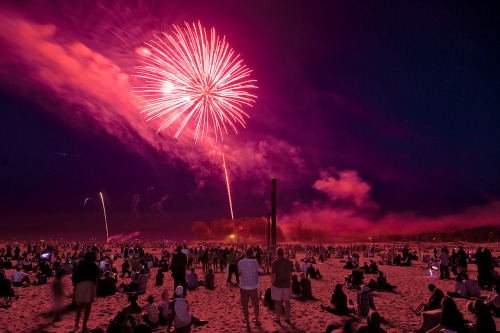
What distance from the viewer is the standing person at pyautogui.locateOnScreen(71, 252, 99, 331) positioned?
7793 millimetres

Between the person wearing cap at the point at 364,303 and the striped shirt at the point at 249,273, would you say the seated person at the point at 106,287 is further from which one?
the person wearing cap at the point at 364,303

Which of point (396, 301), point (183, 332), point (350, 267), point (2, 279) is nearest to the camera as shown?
point (183, 332)

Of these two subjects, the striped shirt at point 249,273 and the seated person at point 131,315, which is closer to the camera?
the seated person at point 131,315

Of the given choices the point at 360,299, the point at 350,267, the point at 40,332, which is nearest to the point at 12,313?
the point at 40,332

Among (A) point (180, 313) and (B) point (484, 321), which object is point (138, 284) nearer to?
(A) point (180, 313)

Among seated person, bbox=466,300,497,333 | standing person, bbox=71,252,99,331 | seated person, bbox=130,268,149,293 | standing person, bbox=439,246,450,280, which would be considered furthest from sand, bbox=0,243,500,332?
seated person, bbox=466,300,497,333

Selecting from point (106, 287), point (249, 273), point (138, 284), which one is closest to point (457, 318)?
point (249, 273)

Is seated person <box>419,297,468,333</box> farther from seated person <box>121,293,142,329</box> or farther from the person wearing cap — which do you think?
seated person <box>121,293,142,329</box>

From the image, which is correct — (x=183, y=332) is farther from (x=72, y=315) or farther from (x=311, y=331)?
(x=72, y=315)

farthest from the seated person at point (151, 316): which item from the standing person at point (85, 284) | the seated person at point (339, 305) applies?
the seated person at point (339, 305)

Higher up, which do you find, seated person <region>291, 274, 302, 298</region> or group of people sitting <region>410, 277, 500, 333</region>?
group of people sitting <region>410, 277, 500, 333</region>

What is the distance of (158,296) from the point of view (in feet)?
44.5

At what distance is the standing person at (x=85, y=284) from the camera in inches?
307

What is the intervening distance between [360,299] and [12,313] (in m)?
11.5
